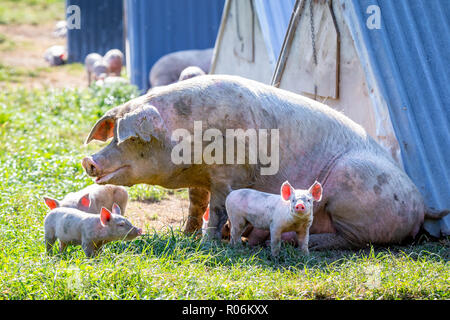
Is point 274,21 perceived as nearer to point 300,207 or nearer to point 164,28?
point 300,207

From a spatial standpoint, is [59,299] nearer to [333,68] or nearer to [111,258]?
[111,258]

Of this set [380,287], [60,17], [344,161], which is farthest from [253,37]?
[60,17]

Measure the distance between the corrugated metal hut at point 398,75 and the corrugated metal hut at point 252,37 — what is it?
4.53 ft

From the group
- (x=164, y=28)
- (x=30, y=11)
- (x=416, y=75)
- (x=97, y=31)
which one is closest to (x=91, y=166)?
(x=416, y=75)

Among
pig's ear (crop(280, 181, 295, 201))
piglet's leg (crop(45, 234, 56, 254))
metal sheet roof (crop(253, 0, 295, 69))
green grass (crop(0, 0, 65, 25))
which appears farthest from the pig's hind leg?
green grass (crop(0, 0, 65, 25))

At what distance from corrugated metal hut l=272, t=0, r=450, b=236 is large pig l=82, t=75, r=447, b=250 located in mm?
403

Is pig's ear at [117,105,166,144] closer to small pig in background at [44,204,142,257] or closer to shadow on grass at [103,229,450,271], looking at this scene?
small pig in background at [44,204,142,257]

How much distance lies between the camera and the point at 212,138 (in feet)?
18.3

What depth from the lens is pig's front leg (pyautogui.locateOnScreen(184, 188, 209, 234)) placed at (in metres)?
6.15

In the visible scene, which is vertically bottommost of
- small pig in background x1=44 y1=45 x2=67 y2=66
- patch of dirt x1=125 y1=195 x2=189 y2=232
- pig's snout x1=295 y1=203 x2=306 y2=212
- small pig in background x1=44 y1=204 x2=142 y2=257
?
patch of dirt x1=125 y1=195 x2=189 y2=232

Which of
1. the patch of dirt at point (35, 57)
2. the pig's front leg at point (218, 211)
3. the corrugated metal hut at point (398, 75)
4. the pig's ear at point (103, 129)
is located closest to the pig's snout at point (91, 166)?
the pig's ear at point (103, 129)

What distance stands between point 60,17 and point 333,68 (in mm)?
17841

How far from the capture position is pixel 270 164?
19.0ft

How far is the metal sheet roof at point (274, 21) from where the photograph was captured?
8547 mm
